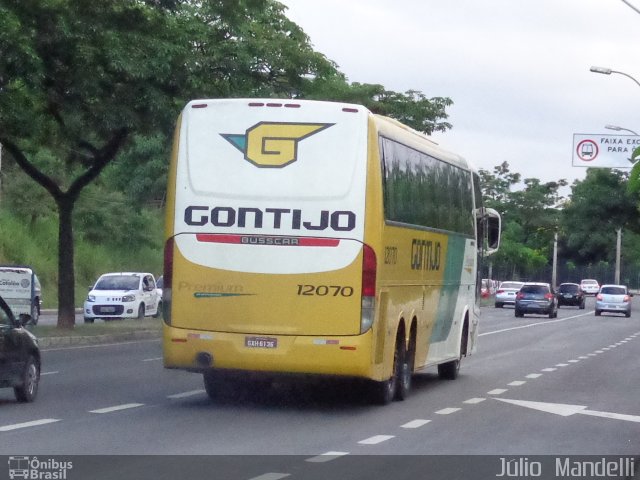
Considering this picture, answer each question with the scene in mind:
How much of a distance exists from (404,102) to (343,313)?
3888 centimetres

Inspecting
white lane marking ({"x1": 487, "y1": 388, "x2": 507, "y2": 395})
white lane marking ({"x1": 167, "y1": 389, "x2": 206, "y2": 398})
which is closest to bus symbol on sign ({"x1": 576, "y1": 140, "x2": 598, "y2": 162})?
white lane marking ({"x1": 487, "y1": 388, "x2": 507, "y2": 395})

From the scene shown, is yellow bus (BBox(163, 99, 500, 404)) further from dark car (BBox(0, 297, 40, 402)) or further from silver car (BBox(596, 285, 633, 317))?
silver car (BBox(596, 285, 633, 317))

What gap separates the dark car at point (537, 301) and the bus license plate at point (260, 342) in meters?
46.5

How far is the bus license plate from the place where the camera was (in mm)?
15328

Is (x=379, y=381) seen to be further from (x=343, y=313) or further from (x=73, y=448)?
(x=73, y=448)

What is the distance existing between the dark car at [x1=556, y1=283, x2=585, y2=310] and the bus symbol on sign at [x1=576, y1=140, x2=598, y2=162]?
23814 millimetres

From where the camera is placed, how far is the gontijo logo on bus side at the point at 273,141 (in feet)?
51.3

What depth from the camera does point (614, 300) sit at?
6550 centimetres

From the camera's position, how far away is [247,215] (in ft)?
51.1

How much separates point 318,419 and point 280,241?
6.59ft

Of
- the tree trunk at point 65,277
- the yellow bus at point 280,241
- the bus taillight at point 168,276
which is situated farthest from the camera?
the tree trunk at point 65,277

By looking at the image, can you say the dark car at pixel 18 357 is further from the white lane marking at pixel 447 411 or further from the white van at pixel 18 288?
the white van at pixel 18 288

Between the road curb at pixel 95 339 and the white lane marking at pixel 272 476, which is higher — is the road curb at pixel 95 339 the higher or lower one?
the lower one

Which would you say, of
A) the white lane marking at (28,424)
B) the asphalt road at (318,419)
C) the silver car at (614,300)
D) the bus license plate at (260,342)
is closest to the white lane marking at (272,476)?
the asphalt road at (318,419)
